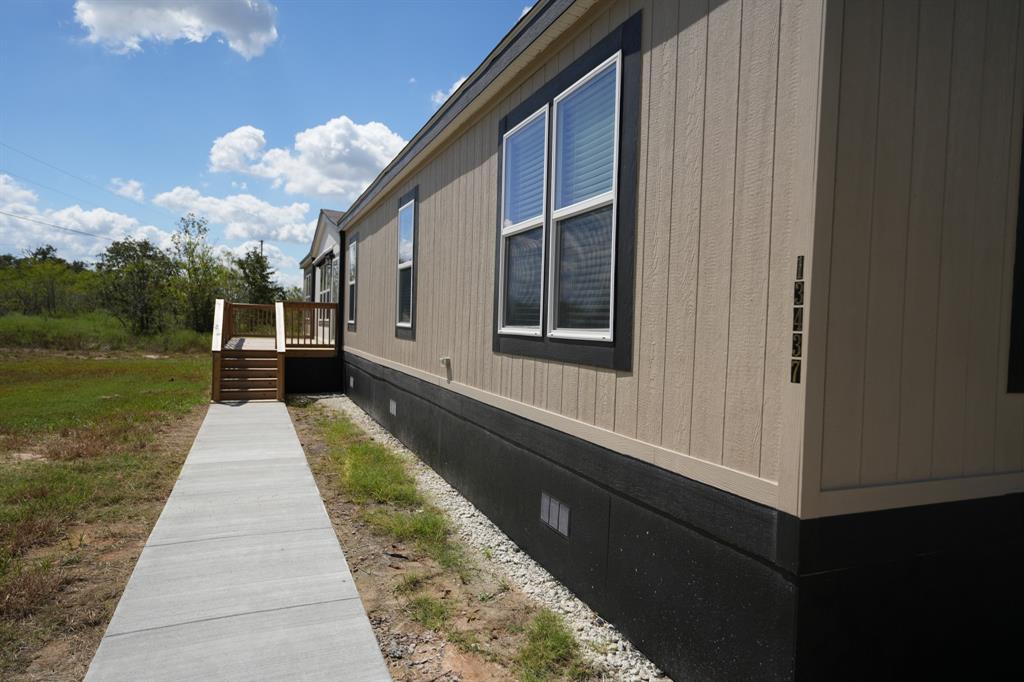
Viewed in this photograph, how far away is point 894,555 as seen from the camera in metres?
1.91

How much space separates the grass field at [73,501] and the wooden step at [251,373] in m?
0.63

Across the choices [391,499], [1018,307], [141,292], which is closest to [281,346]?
[391,499]

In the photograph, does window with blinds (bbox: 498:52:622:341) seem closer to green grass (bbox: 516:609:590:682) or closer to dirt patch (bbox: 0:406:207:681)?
green grass (bbox: 516:609:590:682)

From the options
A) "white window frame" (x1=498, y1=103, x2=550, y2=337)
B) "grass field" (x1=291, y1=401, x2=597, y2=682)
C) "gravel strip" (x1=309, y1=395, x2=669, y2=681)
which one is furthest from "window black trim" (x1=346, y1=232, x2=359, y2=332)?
"white window frame" (x1=498, y1=103, x2=550, y2=337)

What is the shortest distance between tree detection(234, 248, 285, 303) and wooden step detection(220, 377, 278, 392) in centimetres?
1772

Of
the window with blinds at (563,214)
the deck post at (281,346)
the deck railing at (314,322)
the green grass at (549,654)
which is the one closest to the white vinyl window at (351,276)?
the deck railing at (314,322)

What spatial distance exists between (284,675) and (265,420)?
20.8ft

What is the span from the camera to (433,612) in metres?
2.88

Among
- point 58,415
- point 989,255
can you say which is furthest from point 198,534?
point 58,415

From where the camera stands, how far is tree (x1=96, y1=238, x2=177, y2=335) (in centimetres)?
2241

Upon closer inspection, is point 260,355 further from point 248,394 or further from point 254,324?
point 254,324

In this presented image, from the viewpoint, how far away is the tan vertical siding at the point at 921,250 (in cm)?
182

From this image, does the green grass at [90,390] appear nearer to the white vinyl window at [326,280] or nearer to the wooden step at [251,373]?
the wooden step at [251,373]

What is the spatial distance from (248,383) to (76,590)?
7603 millimetres
